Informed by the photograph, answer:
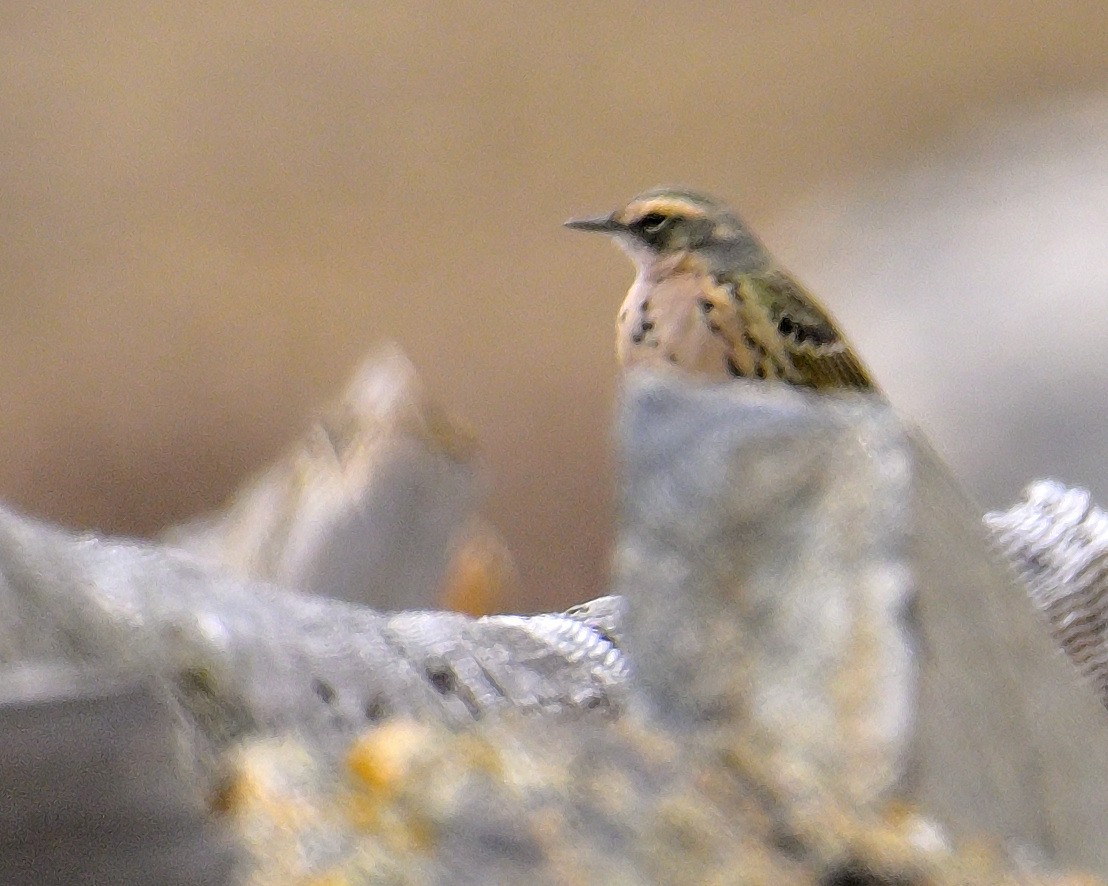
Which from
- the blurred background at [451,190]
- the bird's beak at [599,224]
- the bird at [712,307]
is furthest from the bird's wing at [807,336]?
the blurred background at [451,190]

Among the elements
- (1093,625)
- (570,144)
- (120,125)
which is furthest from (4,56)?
(1093,625)

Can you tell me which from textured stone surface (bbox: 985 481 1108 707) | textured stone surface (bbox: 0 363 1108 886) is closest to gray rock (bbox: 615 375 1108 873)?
textured stone surface (bbox: 0 363 1108 886)

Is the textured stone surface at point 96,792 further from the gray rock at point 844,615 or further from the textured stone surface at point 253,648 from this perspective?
the gray rock at point 844,615

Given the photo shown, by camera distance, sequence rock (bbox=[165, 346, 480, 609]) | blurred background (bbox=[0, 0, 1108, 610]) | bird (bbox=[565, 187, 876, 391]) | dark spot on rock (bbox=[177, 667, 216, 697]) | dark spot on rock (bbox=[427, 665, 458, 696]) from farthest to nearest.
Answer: blurred background (bbox=[0, 0, 1108, 610]) → rock (bbox=[165, 346, 480, 609]) → bird (bbox=[565, 187, 876, 391]) → dark spot on rock (bbox=[427, 665, 458, 696]) → dark spot on rock (bbox=[177, 667, 216, 697])

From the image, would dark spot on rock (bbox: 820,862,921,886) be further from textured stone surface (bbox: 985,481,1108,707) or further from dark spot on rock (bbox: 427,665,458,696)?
textured stone surface (bbox: 985,481,1108,707)

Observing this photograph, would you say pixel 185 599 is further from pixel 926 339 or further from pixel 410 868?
pixel 926 339

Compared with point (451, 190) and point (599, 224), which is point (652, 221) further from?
point (451, 190)
